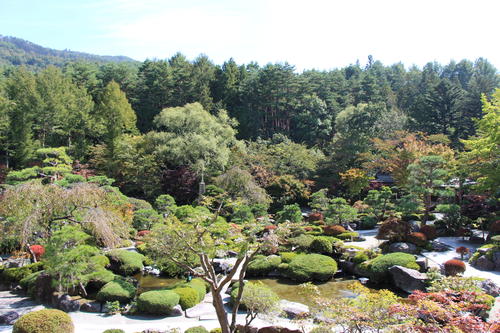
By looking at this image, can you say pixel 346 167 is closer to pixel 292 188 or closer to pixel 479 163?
pixel 292 188

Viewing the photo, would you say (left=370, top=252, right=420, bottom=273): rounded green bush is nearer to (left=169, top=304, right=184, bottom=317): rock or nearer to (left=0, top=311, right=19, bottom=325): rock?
(left=169, top=304, right=184, bottom=317): rock

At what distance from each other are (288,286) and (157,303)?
505 centimetres

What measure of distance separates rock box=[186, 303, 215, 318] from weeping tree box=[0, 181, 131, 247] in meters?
3.03

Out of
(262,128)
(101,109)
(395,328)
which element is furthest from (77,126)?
(395,328)

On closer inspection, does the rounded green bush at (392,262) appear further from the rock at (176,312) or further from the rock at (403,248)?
the rock at (176,312)

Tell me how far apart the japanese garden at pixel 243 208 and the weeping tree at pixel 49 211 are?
6 centimetres

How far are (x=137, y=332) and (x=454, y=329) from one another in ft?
22.8

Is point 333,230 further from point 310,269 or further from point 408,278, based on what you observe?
point 408,278

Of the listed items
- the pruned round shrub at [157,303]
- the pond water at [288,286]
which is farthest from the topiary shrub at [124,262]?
the pruned round shrub at [157,303]

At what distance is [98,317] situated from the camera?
10.9m

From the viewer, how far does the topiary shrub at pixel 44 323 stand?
8.60 metres

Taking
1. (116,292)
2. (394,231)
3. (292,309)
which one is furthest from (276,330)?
(394,231)

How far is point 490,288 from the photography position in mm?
12164

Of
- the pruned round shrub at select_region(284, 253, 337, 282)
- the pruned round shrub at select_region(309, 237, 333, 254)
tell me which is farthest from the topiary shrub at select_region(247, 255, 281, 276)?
the pruned round shrub at select_region(309, 237, 333, 254)
